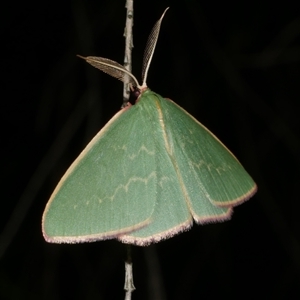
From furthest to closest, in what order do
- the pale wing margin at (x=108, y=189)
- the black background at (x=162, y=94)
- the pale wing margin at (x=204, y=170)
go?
the black background at (x=162, y=94) → the pale wing margin at (x=204, y=170) → the pale wing margin at (x=108, y=189)

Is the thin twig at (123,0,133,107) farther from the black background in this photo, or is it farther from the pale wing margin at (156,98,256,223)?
the black background

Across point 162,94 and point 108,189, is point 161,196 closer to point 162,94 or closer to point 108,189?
point 108,189

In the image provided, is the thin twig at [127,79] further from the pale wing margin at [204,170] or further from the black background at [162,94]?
the black background at [162,94]

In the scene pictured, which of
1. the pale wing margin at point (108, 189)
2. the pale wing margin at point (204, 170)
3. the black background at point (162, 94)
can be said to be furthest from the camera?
the black background at point (162, 94)

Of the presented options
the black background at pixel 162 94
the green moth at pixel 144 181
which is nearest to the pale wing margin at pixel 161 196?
the green moth at pixel 144 181

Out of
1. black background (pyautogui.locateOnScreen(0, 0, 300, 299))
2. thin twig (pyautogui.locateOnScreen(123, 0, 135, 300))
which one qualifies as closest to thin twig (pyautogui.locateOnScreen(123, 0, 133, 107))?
thin twig (pyautogui.locateOnScreen(123, 0, 135, 300))

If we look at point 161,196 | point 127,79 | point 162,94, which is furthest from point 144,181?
point 162,94
